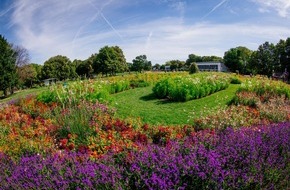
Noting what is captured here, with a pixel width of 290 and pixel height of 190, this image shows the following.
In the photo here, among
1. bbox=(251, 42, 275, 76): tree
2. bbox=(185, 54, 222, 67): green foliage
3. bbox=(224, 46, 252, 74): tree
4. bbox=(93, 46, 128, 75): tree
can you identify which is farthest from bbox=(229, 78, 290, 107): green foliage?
bbox=(185, 54, 222, 67): green foliage

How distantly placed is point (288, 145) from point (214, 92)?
12.9 meters

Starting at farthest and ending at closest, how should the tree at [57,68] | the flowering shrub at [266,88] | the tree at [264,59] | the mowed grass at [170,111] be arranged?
the tree at [57,68], the tree at [264,59], the flowering shrub at [266,88], the mowed grass at [170,111]

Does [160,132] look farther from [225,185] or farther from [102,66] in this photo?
[102,66]

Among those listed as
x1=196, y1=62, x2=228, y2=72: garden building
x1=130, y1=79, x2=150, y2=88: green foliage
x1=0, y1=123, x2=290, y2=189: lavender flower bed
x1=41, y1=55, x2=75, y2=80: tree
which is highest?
x1=41, y1=55, x2=75, y2=80: tree

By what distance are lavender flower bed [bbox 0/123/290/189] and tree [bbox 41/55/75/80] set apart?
63.4 meters

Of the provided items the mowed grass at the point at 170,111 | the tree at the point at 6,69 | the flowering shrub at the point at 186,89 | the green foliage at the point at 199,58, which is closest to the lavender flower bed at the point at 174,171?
the mowed grass at the point at 170,111

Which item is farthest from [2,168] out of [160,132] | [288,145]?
[288,145]

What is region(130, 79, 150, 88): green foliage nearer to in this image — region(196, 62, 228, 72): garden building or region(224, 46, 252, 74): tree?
region(224, 46, 252, 74): tree

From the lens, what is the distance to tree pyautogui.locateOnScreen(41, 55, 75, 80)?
65.5 meters

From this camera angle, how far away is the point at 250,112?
10117 mm

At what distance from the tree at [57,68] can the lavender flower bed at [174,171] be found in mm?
63360

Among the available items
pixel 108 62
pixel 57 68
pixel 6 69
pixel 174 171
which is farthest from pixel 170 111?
pixel 57 68

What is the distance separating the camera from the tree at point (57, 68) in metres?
65.5

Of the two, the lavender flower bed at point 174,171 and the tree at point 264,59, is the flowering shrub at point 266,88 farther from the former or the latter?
the tree at point 264,59
